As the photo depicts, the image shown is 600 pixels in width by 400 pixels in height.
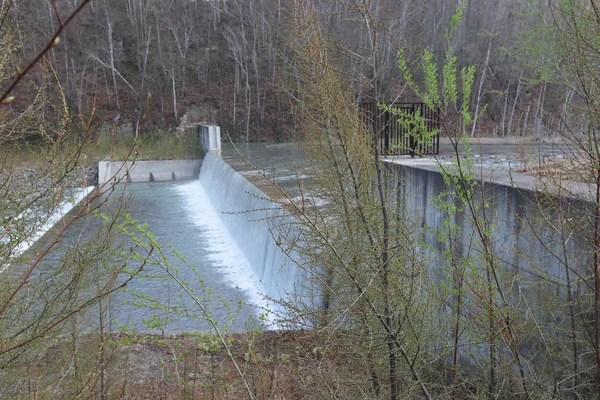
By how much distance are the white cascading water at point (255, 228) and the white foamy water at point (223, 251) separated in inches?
5.3

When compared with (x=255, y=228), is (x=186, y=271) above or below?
below

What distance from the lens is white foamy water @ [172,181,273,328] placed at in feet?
32.3

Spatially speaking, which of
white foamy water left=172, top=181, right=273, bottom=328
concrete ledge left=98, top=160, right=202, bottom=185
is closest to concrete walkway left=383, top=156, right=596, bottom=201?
white foamy water left=172, top=181, right=273, bottom=328

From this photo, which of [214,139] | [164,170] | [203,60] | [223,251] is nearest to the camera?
[223,251]

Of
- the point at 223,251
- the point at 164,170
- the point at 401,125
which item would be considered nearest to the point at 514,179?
the point at 401,125

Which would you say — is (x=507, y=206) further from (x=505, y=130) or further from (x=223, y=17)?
(x=223, y=17)

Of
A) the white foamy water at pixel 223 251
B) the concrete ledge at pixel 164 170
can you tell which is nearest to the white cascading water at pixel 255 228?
the white foamy water at pixel 223 251

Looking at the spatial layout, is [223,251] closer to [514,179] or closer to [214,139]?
[514,179]

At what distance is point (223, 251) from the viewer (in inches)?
485

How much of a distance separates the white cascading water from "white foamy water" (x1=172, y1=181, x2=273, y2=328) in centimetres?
14

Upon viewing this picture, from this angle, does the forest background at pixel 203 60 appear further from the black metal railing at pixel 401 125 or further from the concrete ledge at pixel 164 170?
the black metal railing at pixel 401 125

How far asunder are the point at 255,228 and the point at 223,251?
1504mm

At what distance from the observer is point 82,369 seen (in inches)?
168

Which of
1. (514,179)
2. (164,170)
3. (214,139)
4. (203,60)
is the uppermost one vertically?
(203,60)
